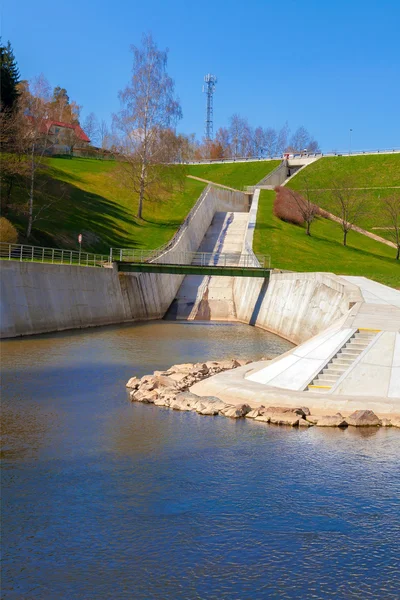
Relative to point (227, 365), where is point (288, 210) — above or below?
above

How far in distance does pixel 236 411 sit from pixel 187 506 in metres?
8.16

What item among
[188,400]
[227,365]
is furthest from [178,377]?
[188,400]

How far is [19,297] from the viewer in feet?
143

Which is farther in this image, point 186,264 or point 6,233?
point 186,264

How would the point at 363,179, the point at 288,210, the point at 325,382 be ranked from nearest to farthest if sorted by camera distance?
the point at 325,382 → the point at 288,210 → the point at 363,179

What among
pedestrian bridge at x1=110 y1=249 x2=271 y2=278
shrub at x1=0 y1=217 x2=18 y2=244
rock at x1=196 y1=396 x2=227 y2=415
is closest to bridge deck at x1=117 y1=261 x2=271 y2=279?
pedestrian bridge at x1=110 y1=249 x2=271 y2=278

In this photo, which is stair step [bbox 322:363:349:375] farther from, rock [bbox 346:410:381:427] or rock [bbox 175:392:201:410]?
rock [bbox 175:392:201:410]

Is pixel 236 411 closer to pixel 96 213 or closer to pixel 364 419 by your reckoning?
pixel 364 419

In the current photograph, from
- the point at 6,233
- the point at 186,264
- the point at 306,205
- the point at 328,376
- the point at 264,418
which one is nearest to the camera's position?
the point at 264,418

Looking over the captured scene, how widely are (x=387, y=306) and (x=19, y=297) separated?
69.3 feet

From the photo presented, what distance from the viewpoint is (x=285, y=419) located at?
22969 millimetres

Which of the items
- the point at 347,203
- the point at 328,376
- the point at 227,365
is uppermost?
the point at 347,203

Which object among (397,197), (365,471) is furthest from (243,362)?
(397,197)

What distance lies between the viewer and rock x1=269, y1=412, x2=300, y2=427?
22.8m
